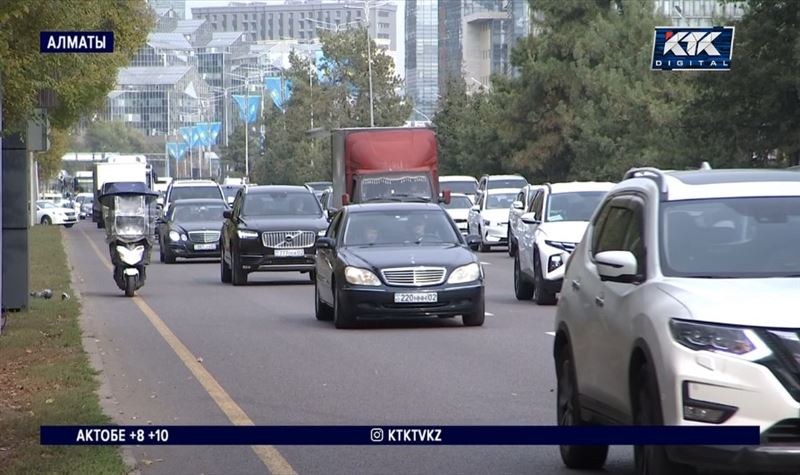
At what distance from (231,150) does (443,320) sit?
151479 mm

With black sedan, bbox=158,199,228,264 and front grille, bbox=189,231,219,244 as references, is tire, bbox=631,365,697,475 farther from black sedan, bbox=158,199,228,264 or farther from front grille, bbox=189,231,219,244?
front grille, bbox=189,231,219,244

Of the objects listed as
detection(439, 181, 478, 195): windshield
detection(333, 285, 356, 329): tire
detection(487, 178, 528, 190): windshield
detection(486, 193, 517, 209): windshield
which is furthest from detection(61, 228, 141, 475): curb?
detection(439, 181, 478, 195): windshield

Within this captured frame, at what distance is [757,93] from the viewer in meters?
46.8

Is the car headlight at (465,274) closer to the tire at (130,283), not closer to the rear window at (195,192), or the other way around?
the tire at (130,283)

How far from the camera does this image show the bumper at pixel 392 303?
20.9 meters

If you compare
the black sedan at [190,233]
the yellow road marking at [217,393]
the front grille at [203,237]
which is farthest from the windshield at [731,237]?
the front grille at [203,237]

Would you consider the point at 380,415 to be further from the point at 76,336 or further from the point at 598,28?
the point at 598,28

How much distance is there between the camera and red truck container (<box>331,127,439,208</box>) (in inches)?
1655

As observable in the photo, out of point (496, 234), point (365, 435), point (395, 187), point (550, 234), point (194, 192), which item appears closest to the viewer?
point (365, 435)

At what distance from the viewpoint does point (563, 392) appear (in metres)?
10.6

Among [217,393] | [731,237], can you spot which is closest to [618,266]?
[731,237]

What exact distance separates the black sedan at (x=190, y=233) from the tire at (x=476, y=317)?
2230 centimetres

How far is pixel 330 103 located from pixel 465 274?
9655cm

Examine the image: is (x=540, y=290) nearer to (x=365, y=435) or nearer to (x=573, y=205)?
(x=573, y=205)
